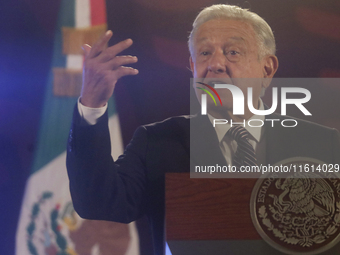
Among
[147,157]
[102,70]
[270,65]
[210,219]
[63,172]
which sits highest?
[102,70]

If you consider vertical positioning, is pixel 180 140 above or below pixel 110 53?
below

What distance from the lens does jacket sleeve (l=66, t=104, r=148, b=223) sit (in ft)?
5.94

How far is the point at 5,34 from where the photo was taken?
2.41 meters

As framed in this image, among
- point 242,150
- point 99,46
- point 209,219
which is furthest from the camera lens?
point 242,150

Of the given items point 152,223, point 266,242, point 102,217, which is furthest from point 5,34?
point 266,242

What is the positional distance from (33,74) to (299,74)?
68.1 inches

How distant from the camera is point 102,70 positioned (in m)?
1.69

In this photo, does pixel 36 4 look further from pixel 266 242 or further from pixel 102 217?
pixel 266 242

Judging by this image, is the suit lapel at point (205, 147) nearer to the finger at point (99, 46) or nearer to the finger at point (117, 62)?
the finger at point (117, 62)

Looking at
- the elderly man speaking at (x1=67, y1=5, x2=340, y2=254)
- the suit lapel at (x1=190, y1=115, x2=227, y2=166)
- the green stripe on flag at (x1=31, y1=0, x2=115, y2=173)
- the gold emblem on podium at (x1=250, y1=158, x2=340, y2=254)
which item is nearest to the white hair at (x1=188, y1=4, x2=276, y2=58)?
the elderly man speaking at (x1=67, y1=5, x2=340, y2=254)

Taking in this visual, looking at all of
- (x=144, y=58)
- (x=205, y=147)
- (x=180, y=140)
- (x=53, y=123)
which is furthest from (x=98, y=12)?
(x=205, y=147)

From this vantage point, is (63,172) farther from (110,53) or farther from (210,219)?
(210,219)

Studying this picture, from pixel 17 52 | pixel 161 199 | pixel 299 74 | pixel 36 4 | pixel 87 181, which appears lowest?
pixel 161 199

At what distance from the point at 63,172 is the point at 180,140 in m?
0.75
